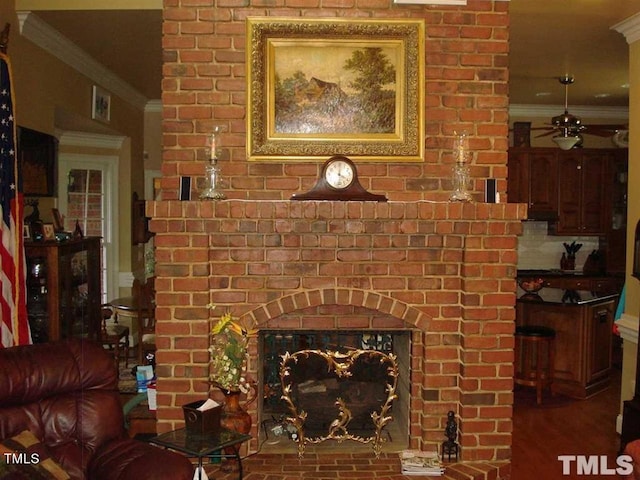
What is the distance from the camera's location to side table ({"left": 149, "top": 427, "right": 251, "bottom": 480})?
114 inches

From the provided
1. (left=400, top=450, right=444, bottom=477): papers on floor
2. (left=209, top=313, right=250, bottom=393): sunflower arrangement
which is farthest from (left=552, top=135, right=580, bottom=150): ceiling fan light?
(left=209, top=313, right=250, bottom=393): sunflower arrangement

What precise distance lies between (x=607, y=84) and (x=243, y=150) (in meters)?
4.82

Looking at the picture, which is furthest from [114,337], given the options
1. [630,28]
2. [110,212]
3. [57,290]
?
[630,28]

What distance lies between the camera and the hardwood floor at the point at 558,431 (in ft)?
13.6

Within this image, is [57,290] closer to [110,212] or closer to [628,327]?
[110,212]

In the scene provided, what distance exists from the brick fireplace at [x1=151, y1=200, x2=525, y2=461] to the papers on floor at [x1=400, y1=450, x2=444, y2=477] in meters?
0.16

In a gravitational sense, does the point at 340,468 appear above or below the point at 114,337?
below

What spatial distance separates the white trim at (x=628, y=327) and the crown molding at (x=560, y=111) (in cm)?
399

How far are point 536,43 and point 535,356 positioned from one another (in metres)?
2.61

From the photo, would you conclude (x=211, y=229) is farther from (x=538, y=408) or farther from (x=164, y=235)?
(x=538, y=408)

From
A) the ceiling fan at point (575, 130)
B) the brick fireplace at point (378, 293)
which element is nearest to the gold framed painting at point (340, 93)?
the brick fireplace at point (378, 293)

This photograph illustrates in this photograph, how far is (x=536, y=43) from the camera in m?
5.33

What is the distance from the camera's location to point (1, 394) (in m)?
2.81

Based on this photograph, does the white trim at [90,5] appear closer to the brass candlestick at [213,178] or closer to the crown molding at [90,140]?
the brass candlestick at [213,178]
